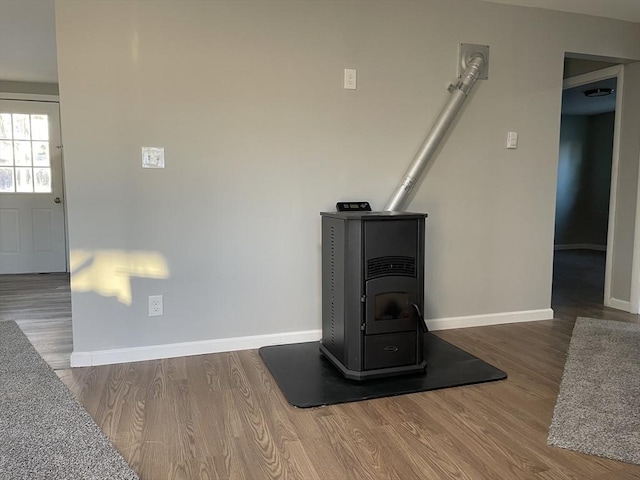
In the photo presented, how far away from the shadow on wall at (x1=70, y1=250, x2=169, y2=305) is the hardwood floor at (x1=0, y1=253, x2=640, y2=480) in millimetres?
428

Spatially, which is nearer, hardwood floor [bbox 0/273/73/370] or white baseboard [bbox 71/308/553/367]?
white baseboard [bbox 71/308/553/367]

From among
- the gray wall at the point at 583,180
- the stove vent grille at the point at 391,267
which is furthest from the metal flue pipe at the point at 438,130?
the gray wall at the point at 583,180

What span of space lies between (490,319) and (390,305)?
135cm

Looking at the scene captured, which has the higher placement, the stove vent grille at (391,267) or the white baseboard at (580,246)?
the stove vent grille at (391,267)

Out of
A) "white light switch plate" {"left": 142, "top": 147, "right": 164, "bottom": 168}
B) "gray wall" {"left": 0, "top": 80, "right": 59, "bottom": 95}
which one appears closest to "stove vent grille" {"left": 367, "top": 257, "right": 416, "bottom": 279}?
"white light switch plate" {"left": 142, "top": 147, "right": 164, "bottom": 168}

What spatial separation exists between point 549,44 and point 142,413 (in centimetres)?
350

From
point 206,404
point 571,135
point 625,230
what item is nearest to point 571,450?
point 206,404

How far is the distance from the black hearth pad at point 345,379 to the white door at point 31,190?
401 cm

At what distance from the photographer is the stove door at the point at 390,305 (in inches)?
92.8

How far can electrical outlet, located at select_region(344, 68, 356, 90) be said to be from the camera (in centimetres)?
290

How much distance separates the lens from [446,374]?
8.00ft

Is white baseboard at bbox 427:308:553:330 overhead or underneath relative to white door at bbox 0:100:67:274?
underneath

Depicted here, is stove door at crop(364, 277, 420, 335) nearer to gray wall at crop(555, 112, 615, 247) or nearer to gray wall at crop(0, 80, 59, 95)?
gray wall at crop(0, 80, 59, 95)

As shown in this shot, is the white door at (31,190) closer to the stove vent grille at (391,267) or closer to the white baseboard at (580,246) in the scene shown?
the stove vent grille at (391,267)
